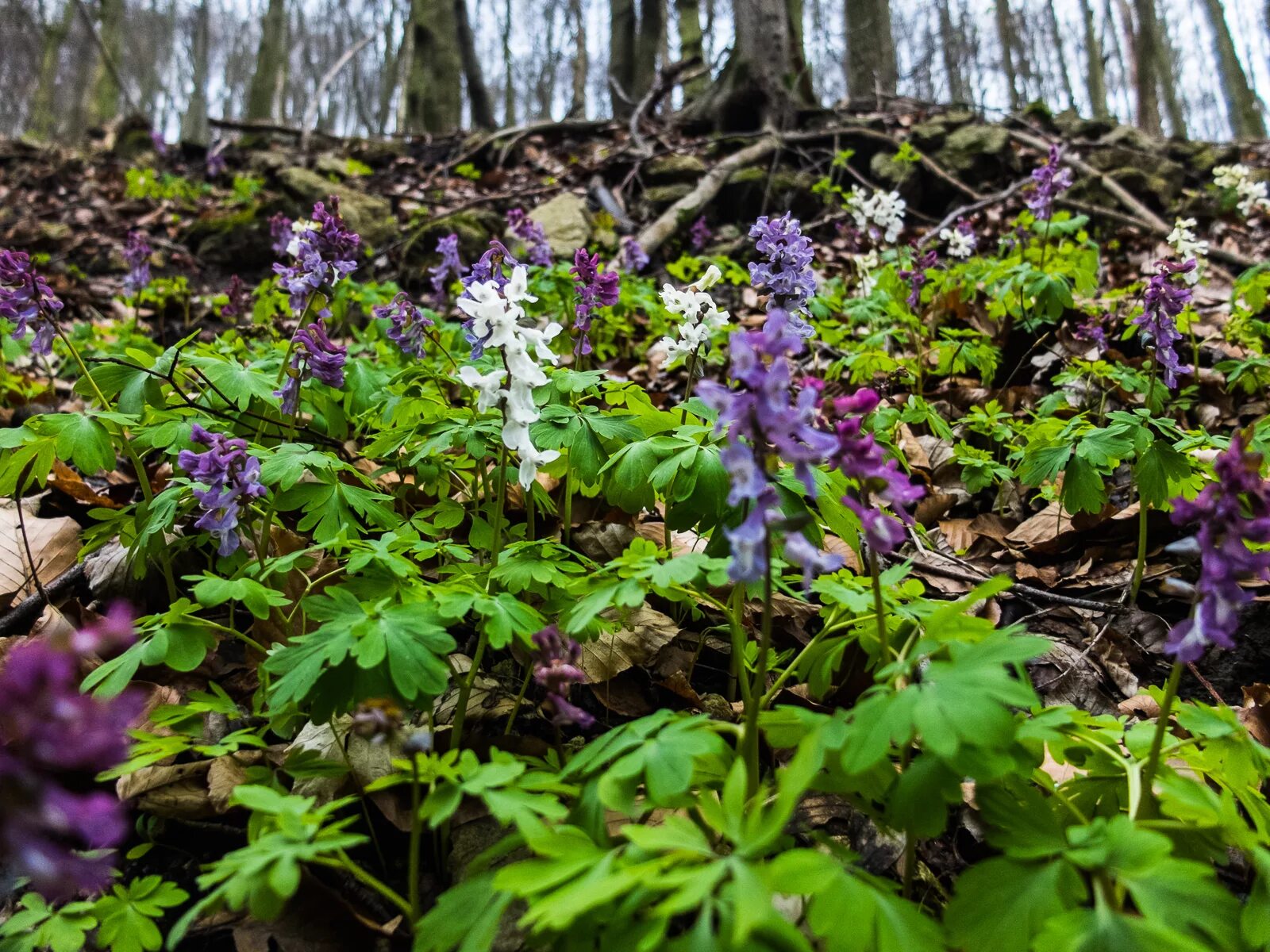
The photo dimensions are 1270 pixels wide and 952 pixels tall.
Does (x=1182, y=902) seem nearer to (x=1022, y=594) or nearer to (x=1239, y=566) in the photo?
(x=1239, y=566)

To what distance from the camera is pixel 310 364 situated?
103 inches

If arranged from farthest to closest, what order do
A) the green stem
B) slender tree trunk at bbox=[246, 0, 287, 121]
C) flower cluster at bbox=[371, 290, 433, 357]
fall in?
1. slender tree trunk at bbox=[246, 0, 287, 121]
2. flower cluster at bbox=[371, 290, 433, 357]
3. the green stem

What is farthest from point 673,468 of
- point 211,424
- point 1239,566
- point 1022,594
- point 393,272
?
point 393,272

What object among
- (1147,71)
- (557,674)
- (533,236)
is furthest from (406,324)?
(1147,71)

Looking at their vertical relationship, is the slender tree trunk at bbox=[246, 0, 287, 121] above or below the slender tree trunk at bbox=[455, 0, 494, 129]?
above

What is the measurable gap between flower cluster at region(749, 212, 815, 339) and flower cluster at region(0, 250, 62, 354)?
8.57ft

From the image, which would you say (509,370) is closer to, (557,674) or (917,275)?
(557,674)

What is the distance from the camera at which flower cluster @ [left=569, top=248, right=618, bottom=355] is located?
312 cm

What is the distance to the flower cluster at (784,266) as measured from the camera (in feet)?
9.19

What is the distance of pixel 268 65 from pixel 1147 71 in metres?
17.8

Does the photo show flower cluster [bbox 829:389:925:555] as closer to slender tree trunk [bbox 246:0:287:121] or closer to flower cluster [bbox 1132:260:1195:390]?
flower cluster [bbox 1132:260:1195:390]

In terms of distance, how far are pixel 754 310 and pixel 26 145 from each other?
12895mm

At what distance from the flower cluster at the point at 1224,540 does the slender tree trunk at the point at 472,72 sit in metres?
12.5

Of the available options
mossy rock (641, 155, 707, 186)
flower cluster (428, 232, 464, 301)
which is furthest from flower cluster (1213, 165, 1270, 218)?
flower cluster (428, 232, 464, 301)
